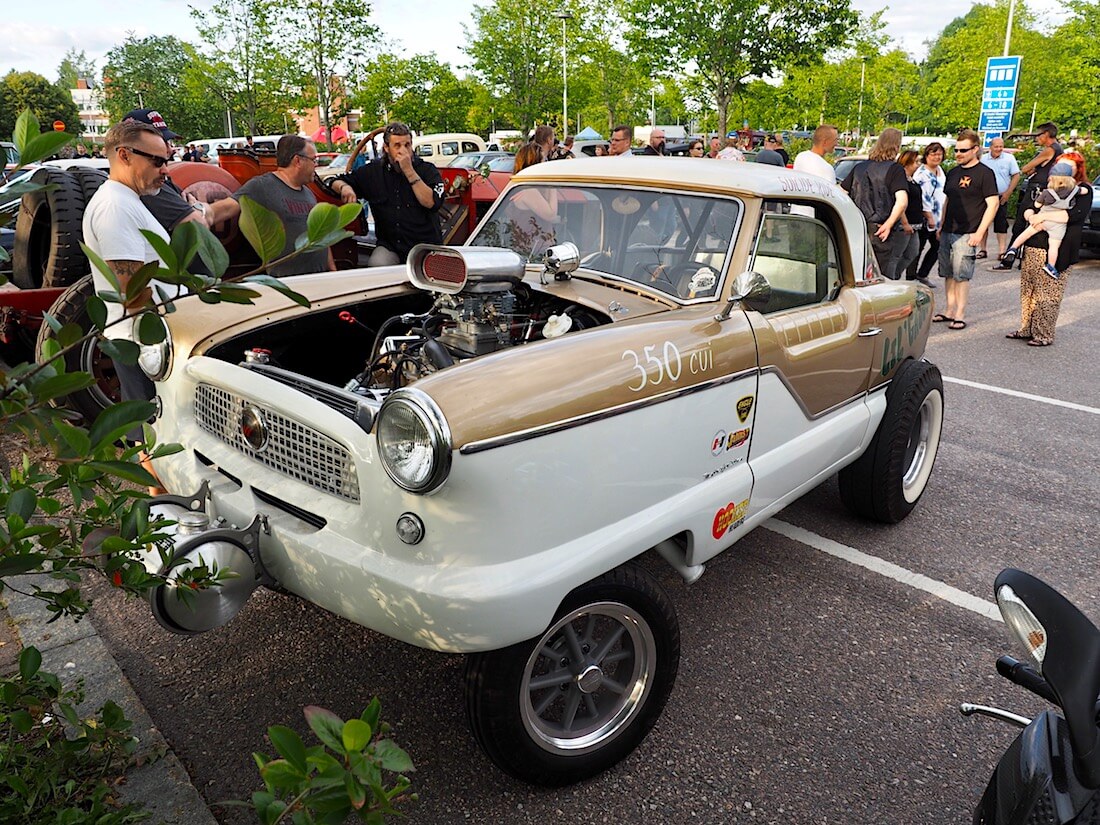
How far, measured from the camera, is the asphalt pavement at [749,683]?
247cm

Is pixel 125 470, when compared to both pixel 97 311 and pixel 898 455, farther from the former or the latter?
pixel 898 455

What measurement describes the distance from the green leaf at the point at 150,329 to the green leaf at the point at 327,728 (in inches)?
27.0

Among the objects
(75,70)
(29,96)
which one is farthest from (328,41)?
(75,70)

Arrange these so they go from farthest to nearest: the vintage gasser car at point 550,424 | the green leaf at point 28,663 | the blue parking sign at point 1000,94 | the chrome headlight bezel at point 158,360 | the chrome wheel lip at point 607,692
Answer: the blue parking sign at point 1000,94
the chrome headlight bezel at point 158,360
the chrome wheel lip at point 607,692
the vintage gasser car at point 550,424
the green leaf at point 28,663

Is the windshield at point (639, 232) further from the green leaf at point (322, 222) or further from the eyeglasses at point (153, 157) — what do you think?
the green leaf at point (322, 222)

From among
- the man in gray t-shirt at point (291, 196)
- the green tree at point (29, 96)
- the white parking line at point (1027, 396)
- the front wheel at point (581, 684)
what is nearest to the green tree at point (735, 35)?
the white parking line at point (1027, 396)

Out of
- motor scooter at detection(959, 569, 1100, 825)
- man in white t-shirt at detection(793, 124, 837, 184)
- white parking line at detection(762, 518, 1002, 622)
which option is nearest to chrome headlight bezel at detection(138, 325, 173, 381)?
motor scooter at detection(959, 569, 1100, 825)

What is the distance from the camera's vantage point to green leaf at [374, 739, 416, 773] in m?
1.40

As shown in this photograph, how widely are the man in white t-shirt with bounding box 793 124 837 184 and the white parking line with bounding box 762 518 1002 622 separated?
3848 millimetres

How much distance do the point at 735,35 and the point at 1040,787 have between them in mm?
28041

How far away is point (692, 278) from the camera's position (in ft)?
10.4

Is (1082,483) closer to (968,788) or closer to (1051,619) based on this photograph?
(968,788)

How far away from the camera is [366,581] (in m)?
2.20

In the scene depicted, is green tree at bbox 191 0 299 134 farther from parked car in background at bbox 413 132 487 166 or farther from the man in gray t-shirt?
the man in gray t-shirt
